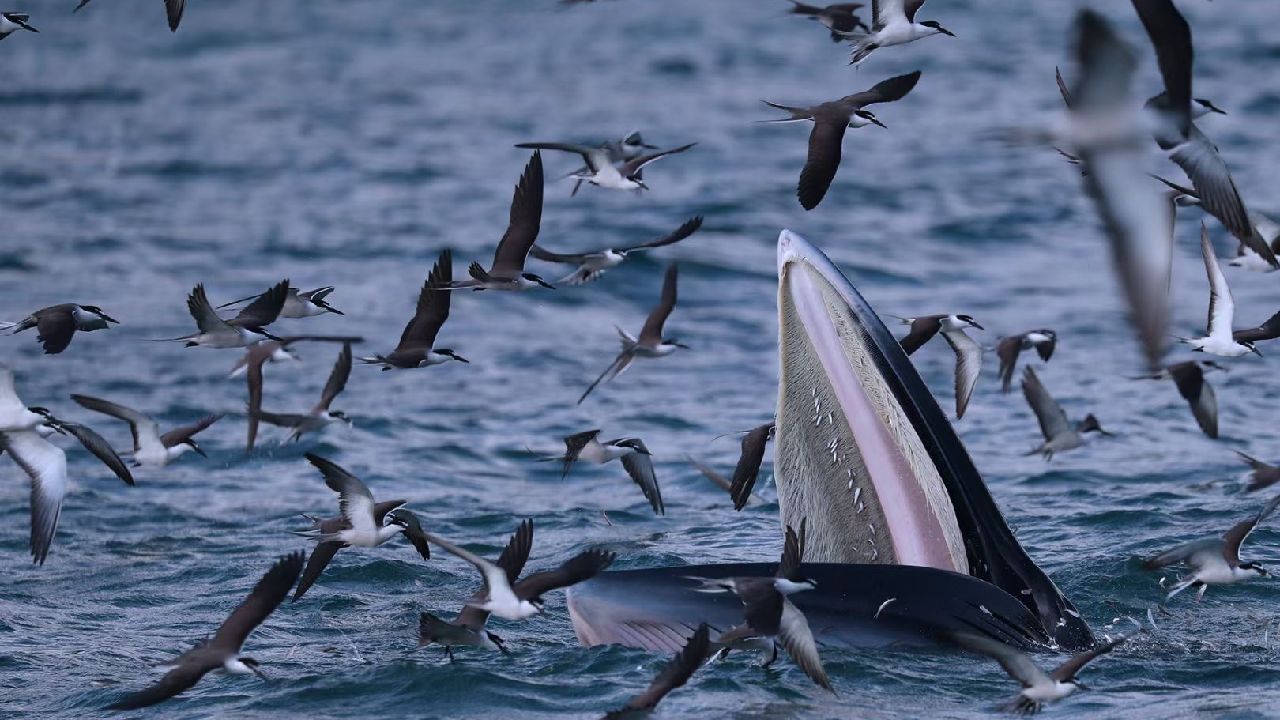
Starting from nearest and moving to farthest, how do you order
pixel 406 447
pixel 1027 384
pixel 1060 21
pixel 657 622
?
1. pixel 657 622
2. pixel 1027 384
3. pixel 406 447
4. pixel 1060 21

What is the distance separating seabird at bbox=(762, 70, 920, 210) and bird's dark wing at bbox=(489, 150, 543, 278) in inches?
62.3

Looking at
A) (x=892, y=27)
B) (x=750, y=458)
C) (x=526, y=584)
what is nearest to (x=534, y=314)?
(x=750, y=458)

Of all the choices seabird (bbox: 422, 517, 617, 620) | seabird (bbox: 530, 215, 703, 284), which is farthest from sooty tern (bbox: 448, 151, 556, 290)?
seabird (bbox: 422, 517, 617, 620)

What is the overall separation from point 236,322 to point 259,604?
142 inches

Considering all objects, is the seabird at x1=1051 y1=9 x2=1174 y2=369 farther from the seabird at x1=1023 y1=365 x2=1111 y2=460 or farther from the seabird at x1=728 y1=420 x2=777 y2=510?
the seabird at x1=1023 y1=365 x2=1111 y2=460

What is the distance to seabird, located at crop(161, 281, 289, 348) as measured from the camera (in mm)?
11531

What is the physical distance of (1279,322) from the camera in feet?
40.1

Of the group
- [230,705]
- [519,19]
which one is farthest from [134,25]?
[230,705]

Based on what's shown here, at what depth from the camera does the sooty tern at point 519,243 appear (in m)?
11.2

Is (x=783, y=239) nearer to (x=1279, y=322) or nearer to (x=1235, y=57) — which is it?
(x=1279, y=322)

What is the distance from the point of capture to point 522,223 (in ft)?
37.6

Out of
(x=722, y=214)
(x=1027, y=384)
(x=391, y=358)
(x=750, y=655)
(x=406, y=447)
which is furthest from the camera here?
(x=722, y=214)

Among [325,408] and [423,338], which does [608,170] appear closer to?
[423,338]

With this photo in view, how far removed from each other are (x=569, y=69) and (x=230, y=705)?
30006 millimetres
